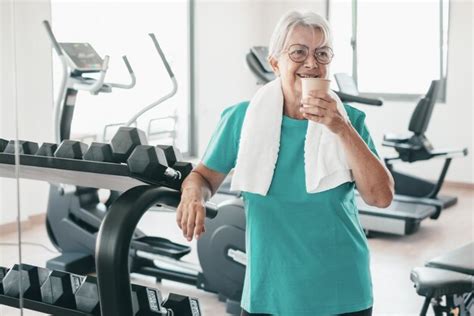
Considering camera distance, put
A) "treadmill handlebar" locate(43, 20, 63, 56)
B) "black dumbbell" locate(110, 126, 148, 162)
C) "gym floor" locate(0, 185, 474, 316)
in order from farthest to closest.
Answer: "treadmill handlebar" locate(43, 20, 63, 56) < "gym floor" locate(0, 185, 474, 316) < "black dumbbell" locate(110, 126, 148, 162)

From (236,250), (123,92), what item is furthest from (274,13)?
(236,250)

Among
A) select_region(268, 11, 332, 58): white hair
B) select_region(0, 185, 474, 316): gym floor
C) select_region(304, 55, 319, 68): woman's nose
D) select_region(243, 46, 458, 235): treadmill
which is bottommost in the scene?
select_region(0, 185, 474, 316): gym floor

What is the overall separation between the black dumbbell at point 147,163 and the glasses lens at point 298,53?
36 cm

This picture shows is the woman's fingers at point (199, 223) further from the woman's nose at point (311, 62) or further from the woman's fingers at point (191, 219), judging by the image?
the woman's nose at point (311, 62)

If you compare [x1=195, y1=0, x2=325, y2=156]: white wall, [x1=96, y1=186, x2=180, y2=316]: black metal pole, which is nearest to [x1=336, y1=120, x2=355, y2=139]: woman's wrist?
[x1=96, y1=186, x2=180, y2=316]: black metal pole

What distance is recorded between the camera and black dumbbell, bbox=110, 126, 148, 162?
1.46m

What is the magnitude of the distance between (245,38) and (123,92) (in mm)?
1794

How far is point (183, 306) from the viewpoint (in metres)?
1.56

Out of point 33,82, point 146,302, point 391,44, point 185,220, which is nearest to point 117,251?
point 185,220

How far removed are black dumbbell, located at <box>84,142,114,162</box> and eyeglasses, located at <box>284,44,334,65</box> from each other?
1.39ft

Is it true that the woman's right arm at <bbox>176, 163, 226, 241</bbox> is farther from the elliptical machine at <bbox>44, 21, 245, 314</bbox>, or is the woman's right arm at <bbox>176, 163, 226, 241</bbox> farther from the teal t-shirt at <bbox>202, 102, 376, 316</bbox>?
the elliptical machine at <bbox>44, 21, 245, 314</bbox>

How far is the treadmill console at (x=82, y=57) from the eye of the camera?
151 inches

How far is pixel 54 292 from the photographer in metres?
1.58

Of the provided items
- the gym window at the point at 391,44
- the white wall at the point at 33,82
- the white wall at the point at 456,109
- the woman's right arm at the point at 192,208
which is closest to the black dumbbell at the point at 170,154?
the woman's right arm at the point at 192,208
